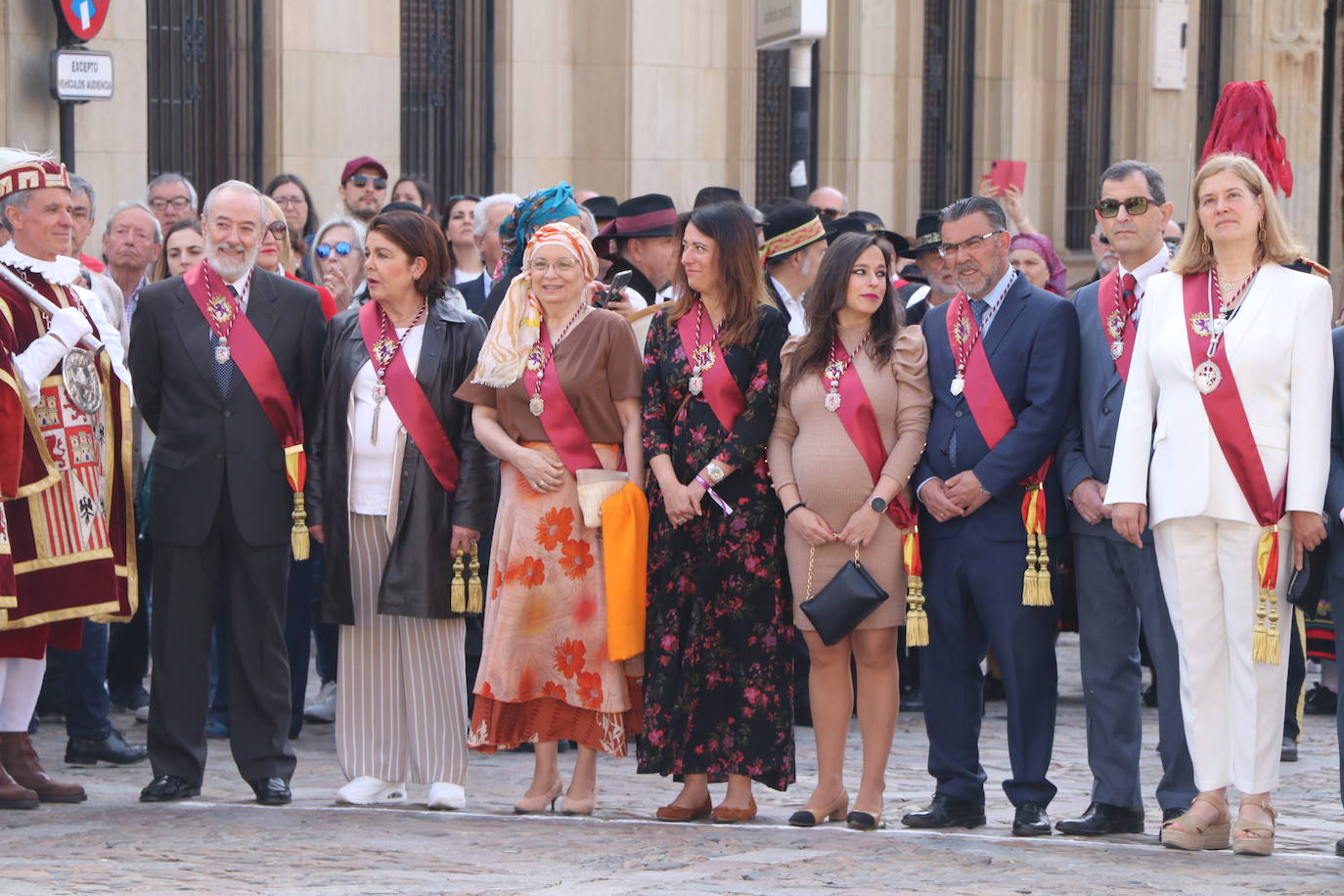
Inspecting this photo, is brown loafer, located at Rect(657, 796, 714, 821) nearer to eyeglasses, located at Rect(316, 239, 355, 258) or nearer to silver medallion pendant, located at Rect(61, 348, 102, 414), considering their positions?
silver medallion pendant, located at Rect(61, 348, 102, 414)

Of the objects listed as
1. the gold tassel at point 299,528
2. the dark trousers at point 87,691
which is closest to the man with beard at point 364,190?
the dark trousers at point 87,691

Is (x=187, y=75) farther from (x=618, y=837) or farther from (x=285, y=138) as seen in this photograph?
(x=618, y=837)

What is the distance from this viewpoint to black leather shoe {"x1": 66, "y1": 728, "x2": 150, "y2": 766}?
8.38 metres

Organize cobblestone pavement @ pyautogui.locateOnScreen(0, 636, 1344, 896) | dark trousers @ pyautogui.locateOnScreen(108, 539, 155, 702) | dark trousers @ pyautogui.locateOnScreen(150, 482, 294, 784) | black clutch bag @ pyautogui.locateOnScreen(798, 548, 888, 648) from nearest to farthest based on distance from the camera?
cobblestone pavement @ pyautogui.locateOnScreen(0, 636, 1344, 896)
black clutch bag @ pyautogui.locateOnScreen(798, 548, 888, 648)
dark trousers @ pyautogui.locateOnScreen(150, 482, 294, 784)
dark trousers @ pyautogui.locateOnScreen(108, 539, 155, 702)

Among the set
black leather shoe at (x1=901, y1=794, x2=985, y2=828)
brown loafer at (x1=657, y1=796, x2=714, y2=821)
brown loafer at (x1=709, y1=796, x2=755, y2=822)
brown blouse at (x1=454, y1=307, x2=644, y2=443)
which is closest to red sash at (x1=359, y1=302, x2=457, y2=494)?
brown blouse at (x1=454, y1=307, x2=644, y2=443)

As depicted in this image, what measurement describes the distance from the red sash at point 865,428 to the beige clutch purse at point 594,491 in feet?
2.58

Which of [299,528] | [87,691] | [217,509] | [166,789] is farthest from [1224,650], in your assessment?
[87,691]

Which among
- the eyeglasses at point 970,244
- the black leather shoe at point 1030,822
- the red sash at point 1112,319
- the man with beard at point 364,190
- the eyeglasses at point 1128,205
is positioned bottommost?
the black leather shoe at point 1030,822

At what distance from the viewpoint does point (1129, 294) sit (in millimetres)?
7145

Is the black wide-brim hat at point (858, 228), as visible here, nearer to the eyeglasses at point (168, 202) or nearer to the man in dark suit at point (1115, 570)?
the man in dark suit at point (1115, 570)

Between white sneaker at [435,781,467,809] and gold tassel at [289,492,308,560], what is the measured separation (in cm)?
92

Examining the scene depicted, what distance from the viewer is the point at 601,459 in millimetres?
7387

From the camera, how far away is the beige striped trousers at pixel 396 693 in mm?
7574

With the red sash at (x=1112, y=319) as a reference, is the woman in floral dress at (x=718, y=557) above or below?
below
